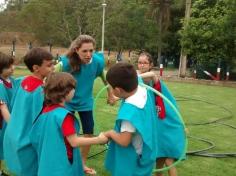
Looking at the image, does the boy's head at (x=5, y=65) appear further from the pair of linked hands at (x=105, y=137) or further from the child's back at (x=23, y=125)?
the pair of linked hands at (x=105, y=137)

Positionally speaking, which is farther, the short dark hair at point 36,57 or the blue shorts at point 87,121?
the blue shorts at point 87,121

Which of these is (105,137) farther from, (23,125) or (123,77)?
(23,125)

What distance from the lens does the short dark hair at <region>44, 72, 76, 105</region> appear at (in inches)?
132

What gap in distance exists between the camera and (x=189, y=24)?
23.7m

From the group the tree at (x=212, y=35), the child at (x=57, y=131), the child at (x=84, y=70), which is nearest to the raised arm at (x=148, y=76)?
the child at (x=84, y=70)

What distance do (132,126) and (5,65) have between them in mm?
1981

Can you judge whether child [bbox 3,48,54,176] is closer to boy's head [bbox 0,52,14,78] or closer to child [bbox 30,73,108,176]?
child [bbox 30,73,108,176]

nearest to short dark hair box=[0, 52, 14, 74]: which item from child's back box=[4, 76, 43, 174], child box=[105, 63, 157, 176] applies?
child's back box=[4, 76, 43, 174]

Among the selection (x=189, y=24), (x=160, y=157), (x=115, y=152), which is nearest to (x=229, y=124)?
(x=160, y=157)

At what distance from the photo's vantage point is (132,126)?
3.21 metres

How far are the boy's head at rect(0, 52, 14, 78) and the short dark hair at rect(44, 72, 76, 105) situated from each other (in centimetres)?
134

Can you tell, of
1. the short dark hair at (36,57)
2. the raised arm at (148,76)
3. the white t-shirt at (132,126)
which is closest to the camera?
the white t-shirt at (132,126)

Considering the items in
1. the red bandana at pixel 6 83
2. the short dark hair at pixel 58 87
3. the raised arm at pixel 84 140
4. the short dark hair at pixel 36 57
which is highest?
the short dark hair at pixel 36 57

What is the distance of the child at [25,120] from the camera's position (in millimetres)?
3729
